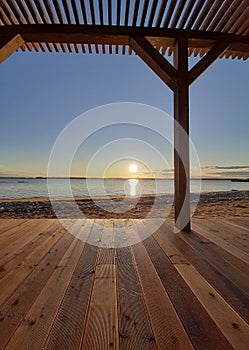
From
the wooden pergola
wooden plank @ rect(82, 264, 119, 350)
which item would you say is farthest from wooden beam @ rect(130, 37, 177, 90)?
wooden plank @ rect(82, 264, 119, 350)

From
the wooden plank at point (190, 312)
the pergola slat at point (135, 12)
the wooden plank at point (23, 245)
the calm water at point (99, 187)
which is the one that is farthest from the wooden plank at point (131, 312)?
the calm water at point (99, 187)

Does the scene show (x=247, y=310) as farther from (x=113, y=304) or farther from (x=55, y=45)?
(x=55, y=45)

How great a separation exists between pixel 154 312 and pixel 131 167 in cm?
975

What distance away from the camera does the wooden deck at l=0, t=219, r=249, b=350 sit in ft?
3.03

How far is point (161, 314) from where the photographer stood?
1.09 meters

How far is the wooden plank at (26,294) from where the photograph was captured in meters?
0.99

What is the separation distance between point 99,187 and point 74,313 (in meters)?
16.1

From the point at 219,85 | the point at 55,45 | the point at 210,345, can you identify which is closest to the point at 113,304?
the point at 210,345

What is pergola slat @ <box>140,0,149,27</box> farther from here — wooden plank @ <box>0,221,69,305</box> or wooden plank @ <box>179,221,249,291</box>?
wooden plank @ <box>0,221,69,305</box>

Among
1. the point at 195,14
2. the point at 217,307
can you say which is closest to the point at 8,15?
the point at 195,14

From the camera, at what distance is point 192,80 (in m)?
2.78

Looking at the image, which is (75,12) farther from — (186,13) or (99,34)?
(186,13)

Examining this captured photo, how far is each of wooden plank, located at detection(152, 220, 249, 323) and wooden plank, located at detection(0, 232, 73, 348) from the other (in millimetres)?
1034

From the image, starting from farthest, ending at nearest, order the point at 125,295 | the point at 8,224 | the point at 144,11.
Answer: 1. the point at 8,224
2. the point at 144,11
3. the point at 125,295
